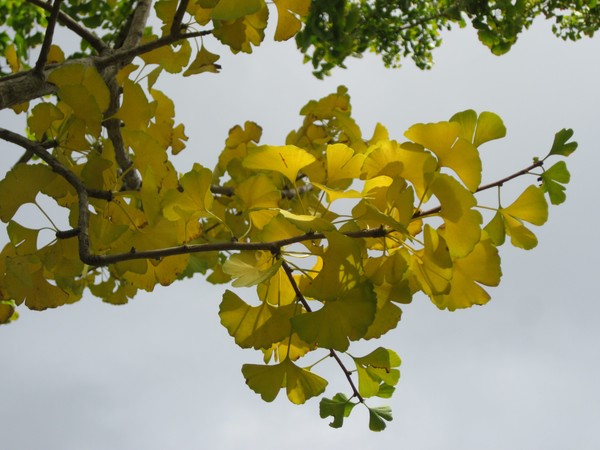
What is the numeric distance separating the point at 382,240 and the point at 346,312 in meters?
0.13

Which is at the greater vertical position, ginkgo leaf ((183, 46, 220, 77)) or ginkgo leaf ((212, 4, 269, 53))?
ginkgo leaf ((183, 46, 220, 77))

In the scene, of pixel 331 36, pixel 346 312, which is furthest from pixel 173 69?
pixel 331 36

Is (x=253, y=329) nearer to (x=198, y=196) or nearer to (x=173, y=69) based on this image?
(x=198, y=196)

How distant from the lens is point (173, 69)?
1.44 m

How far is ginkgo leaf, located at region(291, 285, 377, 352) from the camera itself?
0.79 m

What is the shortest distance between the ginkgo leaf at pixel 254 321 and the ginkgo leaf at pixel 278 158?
0.77 ft

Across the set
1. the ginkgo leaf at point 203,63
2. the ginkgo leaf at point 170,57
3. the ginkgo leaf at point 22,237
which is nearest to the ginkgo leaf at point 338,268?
the ginkgo leaf at point 22,237

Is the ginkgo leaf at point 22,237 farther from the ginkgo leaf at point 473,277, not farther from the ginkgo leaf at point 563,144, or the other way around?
the ginkgo leaf at point 563,144

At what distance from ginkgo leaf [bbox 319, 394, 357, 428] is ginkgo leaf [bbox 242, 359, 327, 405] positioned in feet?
0.25

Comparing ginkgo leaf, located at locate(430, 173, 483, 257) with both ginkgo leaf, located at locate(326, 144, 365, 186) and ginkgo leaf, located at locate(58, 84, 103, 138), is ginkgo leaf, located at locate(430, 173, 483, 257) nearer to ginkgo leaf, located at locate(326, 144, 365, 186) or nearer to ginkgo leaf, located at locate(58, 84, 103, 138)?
ginkgo leaf, located at locate(326, 144, 365, 186)

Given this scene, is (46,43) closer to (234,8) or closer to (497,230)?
(234,8)

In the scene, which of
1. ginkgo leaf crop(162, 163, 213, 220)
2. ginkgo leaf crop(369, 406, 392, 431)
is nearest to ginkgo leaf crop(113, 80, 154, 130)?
ginkgo leaf crop(162, 163, 213, 220)

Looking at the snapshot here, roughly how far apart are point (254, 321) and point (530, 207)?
50 centimetres

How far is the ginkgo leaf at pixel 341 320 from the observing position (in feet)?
2.59
